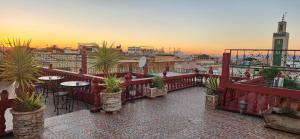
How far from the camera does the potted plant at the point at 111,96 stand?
5324mm

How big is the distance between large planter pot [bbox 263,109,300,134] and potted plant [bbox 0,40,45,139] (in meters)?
4.53

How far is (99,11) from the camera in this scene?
12023 millimetres

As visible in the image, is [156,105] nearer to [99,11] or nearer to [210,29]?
[99,11]

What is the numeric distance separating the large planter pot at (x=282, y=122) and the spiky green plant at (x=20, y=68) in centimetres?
466

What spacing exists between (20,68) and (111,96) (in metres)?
2.16

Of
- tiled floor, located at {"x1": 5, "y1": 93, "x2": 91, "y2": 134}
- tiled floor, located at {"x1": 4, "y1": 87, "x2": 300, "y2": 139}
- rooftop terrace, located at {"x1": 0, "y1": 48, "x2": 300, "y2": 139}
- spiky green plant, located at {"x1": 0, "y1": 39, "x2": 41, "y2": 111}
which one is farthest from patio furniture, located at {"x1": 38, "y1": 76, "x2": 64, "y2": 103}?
spiky green plant, located at {"x1": 0, "y1": 39, "x2": 41, "y2": 111}

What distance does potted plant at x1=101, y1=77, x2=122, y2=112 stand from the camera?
17.5ft

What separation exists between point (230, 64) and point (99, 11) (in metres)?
8.34

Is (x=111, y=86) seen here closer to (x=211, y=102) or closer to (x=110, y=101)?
(x=110, y=101)

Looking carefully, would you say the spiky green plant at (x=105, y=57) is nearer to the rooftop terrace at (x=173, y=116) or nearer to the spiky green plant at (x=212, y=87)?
the rooftop terrace at (x=173, y=116)

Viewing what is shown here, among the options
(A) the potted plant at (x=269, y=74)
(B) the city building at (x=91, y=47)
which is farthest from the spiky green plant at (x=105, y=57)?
(A) the potted plant at (x=269, y=74)

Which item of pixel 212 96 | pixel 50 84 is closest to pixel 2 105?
pixel 50 84

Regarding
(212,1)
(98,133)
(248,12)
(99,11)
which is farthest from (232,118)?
A: (99,11)

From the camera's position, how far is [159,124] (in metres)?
4.71
